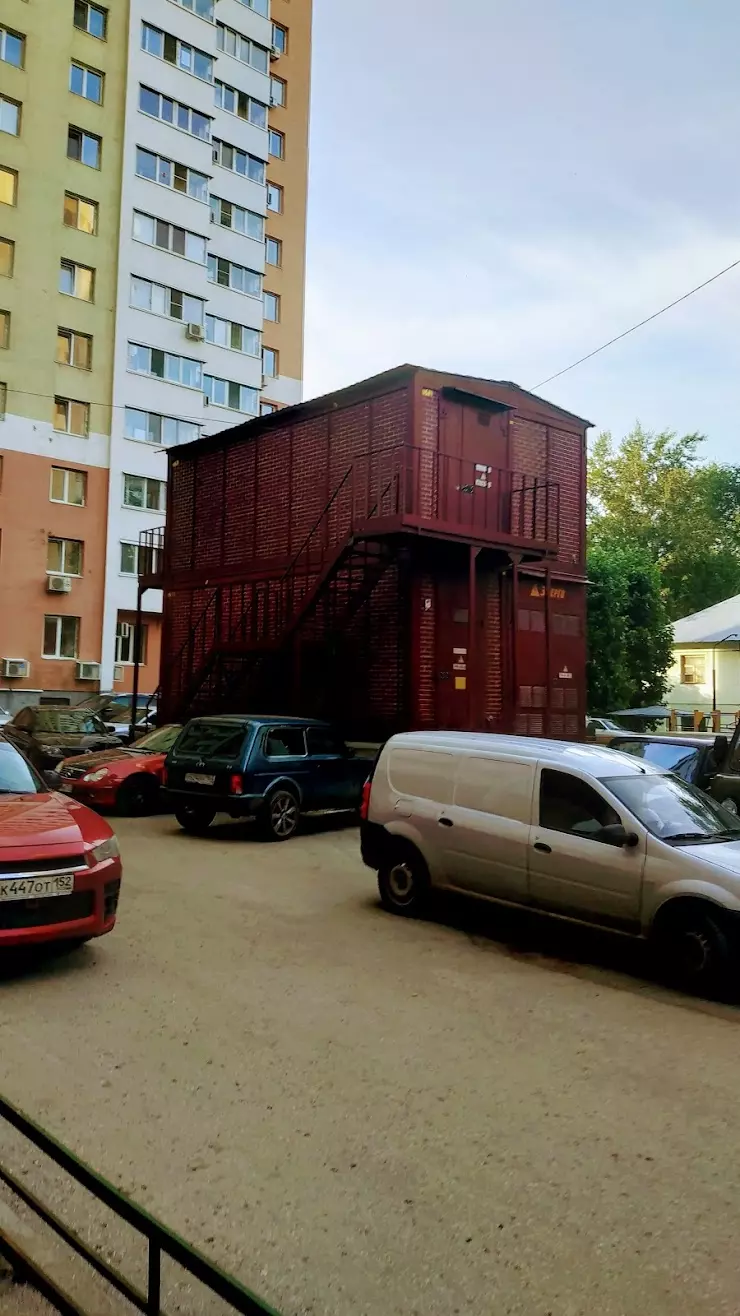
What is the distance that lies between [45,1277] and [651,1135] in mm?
→ 2719

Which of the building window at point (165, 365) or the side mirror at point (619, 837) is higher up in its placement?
the building window at point (165, 365)

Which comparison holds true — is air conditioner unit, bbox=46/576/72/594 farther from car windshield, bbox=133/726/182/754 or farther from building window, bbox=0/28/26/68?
car windshield, bbox=133/726/182/754

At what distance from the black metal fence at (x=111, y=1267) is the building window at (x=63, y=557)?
1250 inches

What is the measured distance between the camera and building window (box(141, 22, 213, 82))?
118ft

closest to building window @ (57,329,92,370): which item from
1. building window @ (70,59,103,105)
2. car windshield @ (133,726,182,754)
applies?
building window @ (70,59,103,105)

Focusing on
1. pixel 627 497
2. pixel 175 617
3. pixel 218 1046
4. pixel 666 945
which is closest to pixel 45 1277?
pixel 218 1046

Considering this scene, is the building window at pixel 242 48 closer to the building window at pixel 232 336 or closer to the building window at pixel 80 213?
the building window at pixel 80 213

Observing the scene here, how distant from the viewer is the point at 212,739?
12828 millimetres

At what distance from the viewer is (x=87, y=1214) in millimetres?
3305

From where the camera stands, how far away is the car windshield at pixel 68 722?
1919cm

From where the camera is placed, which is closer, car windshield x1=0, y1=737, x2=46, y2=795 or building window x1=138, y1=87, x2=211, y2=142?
car windshield x1=0, y1=737, x2=46, y2=795

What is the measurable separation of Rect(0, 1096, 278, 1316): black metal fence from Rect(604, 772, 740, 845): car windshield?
A: 5.13 metres

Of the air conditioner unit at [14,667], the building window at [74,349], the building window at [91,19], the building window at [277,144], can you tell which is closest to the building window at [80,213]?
the building window at [74,349]

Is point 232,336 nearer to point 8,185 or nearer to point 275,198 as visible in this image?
point 275,198
